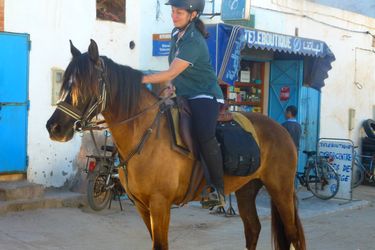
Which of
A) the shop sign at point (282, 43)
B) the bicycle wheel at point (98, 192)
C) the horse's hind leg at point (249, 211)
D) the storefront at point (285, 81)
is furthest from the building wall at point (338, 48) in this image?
the horse's hind leg at point (249, 211)

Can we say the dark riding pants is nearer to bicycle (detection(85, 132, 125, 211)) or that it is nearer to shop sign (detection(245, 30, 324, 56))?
bicycle (detection(85, 132, 125, 211))

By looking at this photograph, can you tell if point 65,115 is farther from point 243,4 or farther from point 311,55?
point 311,55

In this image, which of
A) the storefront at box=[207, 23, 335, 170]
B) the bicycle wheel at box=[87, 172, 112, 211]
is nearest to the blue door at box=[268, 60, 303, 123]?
the storefront at box=[207, 23, 335, 170]

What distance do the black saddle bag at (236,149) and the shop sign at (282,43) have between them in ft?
17.8

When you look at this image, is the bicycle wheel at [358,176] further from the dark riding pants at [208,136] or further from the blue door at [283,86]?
the dark riding pants at [208,136]

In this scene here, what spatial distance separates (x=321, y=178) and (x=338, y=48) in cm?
512

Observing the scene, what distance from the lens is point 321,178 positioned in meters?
12.2

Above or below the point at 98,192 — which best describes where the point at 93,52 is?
above

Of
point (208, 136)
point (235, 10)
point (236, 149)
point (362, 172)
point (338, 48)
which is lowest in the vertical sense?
point (362, 172)

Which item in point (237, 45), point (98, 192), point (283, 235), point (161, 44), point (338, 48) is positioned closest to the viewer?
point (283, 235)

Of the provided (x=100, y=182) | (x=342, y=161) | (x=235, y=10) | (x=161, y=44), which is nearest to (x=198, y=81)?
(x=100, y=182)

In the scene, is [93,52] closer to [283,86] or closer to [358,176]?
[283,86]

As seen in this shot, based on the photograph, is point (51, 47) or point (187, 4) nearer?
point (187, 4)

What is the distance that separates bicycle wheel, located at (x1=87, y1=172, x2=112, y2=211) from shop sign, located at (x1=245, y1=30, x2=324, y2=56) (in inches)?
149
